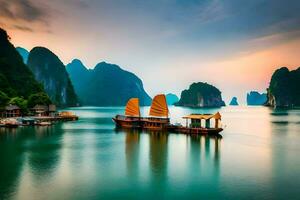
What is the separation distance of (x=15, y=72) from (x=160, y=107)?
7344cm

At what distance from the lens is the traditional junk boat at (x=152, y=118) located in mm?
54094

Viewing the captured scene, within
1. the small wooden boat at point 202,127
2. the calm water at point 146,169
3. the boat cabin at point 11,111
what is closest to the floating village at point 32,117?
the boat cabin at point 11,111

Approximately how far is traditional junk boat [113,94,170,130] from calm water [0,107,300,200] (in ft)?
40.7

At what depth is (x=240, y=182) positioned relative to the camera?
22125mm

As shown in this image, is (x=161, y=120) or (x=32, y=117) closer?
(x=161, y=120)

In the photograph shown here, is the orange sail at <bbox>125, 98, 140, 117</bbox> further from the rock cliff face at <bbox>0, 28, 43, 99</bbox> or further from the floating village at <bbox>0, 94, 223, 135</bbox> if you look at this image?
the rock cliff face at <bbox>0, 28, 43, 99</bbox>

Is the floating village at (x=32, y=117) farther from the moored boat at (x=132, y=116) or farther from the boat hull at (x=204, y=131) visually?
the boat hull at (x=204, y=131)

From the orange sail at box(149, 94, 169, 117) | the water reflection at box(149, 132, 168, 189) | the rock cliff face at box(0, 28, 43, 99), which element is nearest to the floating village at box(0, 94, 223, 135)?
the orange sail at box(149, 94, 169, 117)

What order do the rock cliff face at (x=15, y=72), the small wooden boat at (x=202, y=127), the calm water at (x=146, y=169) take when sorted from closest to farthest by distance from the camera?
the calm water at (x=146, y=169) < the small wooden boat at (x=202, y=127) < the rock cliff face at (x=15, y=72)

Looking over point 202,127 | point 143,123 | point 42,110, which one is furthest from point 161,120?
point 42,110

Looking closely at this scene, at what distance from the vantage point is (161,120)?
54969 millimetres

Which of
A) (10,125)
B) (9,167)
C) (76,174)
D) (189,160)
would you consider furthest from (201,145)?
(10,125)

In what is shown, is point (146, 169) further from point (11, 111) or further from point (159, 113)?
point (11, 111)

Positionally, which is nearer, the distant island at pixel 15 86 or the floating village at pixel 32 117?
the floating village at pixel 32 117
